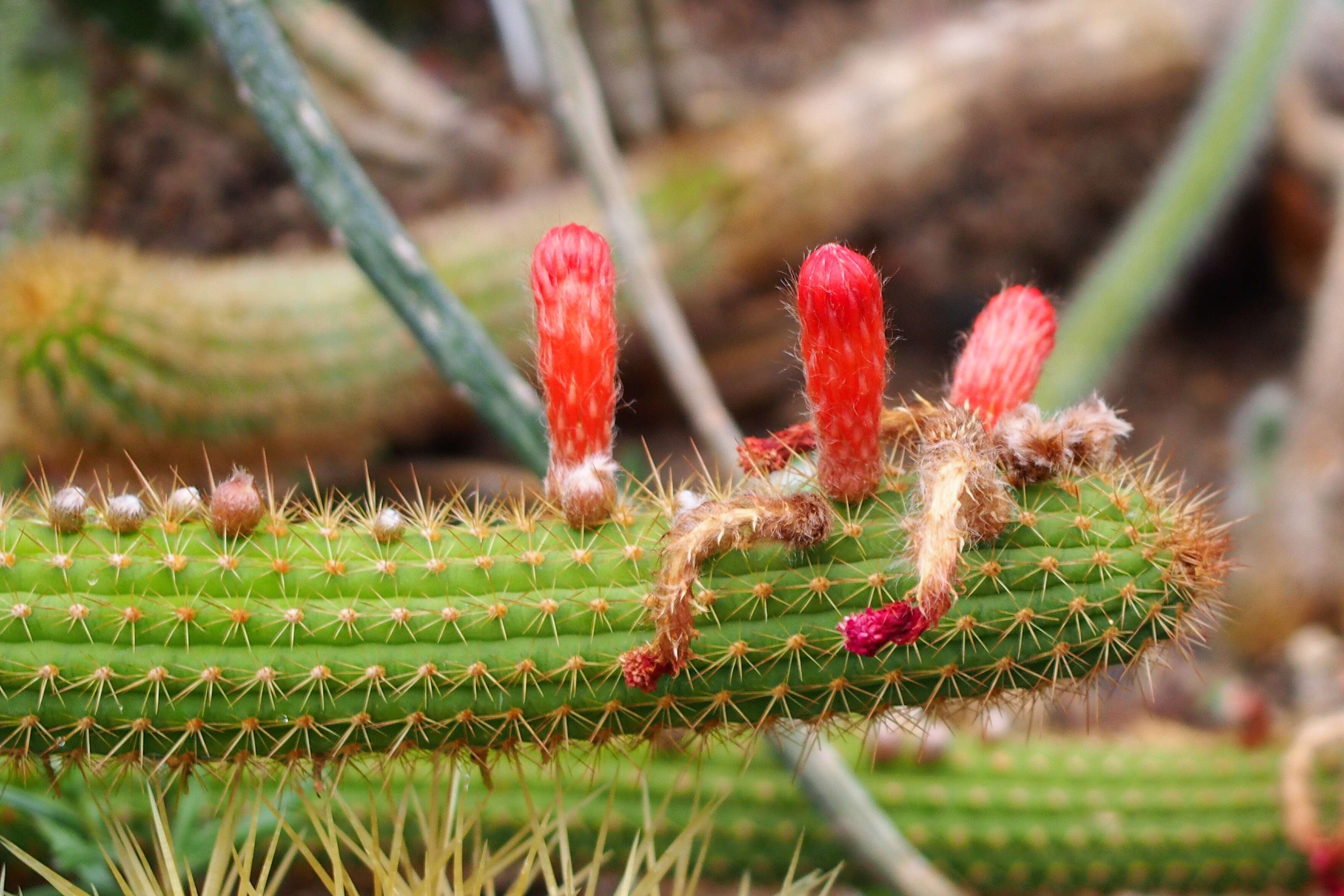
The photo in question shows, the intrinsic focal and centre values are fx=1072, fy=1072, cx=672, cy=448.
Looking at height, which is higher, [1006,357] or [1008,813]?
[1006,357]

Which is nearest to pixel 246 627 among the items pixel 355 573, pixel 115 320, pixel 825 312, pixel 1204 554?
pixel 355 573

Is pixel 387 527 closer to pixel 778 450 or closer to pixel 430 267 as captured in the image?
pixel 778 450

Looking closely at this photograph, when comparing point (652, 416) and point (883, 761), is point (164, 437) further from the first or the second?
point (883, 761)

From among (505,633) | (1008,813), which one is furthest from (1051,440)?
(1008,813)

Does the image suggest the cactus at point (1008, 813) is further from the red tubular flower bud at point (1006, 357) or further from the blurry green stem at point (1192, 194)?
the blurry green stem at point (1192, 194)

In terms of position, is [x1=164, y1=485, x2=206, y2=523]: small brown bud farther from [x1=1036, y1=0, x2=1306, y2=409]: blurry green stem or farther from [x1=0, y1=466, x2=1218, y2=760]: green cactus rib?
[x1=1036, y1=0, x2=1306, y2=409]: blurry green stem

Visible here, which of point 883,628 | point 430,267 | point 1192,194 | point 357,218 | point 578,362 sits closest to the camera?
point 883,628

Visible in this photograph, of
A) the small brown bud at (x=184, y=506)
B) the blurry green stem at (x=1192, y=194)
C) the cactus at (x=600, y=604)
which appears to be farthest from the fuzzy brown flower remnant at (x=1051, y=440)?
the blurry green stem at (x=1192, y=194)
